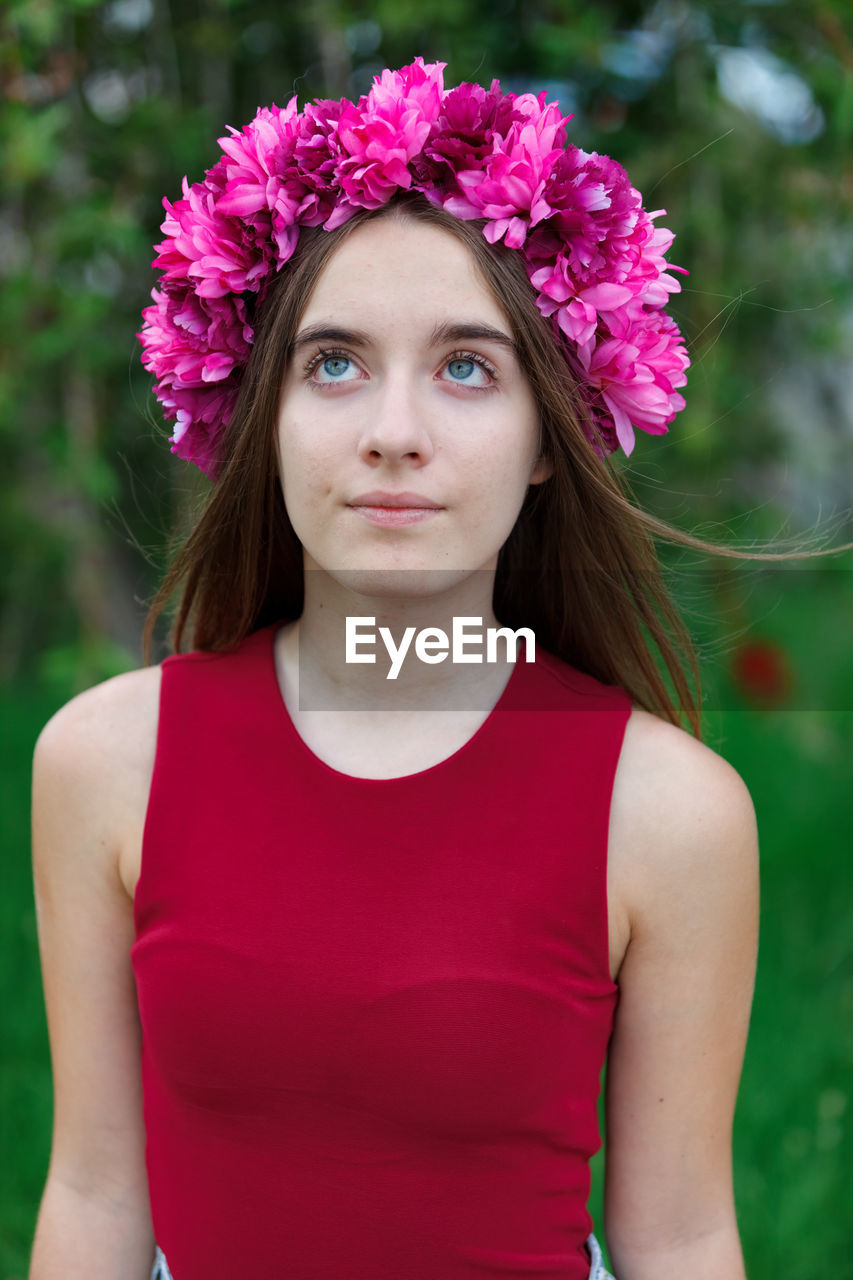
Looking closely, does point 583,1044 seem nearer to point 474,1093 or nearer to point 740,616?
point 474,1093

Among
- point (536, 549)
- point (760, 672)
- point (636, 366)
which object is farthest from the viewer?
point (760, 672)

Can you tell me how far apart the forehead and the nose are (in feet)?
0.26

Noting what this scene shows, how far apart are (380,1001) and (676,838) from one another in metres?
0.39

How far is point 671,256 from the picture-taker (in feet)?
12.0

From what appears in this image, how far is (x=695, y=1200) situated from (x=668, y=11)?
10.00ft

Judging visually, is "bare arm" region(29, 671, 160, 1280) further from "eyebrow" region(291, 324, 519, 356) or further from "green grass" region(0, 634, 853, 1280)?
"green grass" region(0, 634, 853, 1280)

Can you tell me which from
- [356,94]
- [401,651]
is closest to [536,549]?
[401,651]

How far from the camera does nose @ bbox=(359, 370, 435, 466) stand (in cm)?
141

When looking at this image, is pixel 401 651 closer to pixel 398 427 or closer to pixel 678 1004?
pixel 398 427

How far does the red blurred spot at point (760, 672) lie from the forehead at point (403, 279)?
119 inches

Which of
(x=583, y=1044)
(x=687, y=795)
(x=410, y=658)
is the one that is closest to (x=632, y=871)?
(x=687, y=795)

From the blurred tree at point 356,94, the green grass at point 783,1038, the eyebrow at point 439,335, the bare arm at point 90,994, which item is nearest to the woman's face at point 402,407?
the eyebrow at point 439,335

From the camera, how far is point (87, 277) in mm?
3666

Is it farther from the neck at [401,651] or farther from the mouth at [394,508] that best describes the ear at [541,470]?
the mouth at [394,508]
